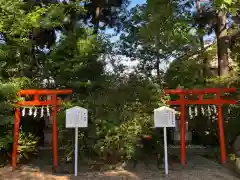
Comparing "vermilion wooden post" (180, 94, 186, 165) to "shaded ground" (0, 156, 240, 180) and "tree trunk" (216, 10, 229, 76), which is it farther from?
"tree trunk" (216, 10, 229, 76)

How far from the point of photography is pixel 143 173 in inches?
288

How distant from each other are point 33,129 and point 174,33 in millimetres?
5391

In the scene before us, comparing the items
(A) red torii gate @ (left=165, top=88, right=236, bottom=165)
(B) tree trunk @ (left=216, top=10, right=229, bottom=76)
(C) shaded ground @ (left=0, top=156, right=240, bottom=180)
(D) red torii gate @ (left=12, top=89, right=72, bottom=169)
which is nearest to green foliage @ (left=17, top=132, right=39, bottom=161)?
(D) red torii gate @ (left=12, top=89, right=72, bottom=169)

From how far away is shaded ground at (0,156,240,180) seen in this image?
6.95 metres

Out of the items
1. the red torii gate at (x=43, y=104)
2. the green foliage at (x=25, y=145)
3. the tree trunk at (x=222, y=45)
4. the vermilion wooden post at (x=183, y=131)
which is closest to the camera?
the red torii gate at (x=43, y=104)

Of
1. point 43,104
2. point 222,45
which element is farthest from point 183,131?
point 222,45

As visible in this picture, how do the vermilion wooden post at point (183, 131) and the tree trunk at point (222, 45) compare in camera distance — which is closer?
the vermilion wooden post at point (183, 131)

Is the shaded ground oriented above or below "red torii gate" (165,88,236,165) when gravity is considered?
below

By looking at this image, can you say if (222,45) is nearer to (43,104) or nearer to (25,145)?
(43,104)

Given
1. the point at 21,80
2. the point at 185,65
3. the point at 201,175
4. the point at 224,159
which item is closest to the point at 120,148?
the point at 201,175

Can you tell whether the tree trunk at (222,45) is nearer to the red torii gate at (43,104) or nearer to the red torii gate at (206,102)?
the red torii gate at (206,102)

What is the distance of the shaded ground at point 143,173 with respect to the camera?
6950mm

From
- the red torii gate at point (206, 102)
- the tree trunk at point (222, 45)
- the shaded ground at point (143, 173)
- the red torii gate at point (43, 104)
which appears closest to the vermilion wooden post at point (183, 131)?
the red torii gate at point (206, 102)

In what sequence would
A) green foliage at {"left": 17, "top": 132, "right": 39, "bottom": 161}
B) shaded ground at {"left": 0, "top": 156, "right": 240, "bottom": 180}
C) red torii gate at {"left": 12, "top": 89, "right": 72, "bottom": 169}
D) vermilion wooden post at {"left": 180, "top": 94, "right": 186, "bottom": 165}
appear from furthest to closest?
green foliage at {"left": 17, "top": 132, "right": 39, "bottom": 161}, vermilion wooden post at {"left": 180, "top": 94, "right": 186, "bottom": 165}, red torii gate at {"left": 12, "top": 89, "right": 72, "bottom": 169}, shaded ground at {"left": 0, "top": 156, "right": 240, "bottom": 180}
